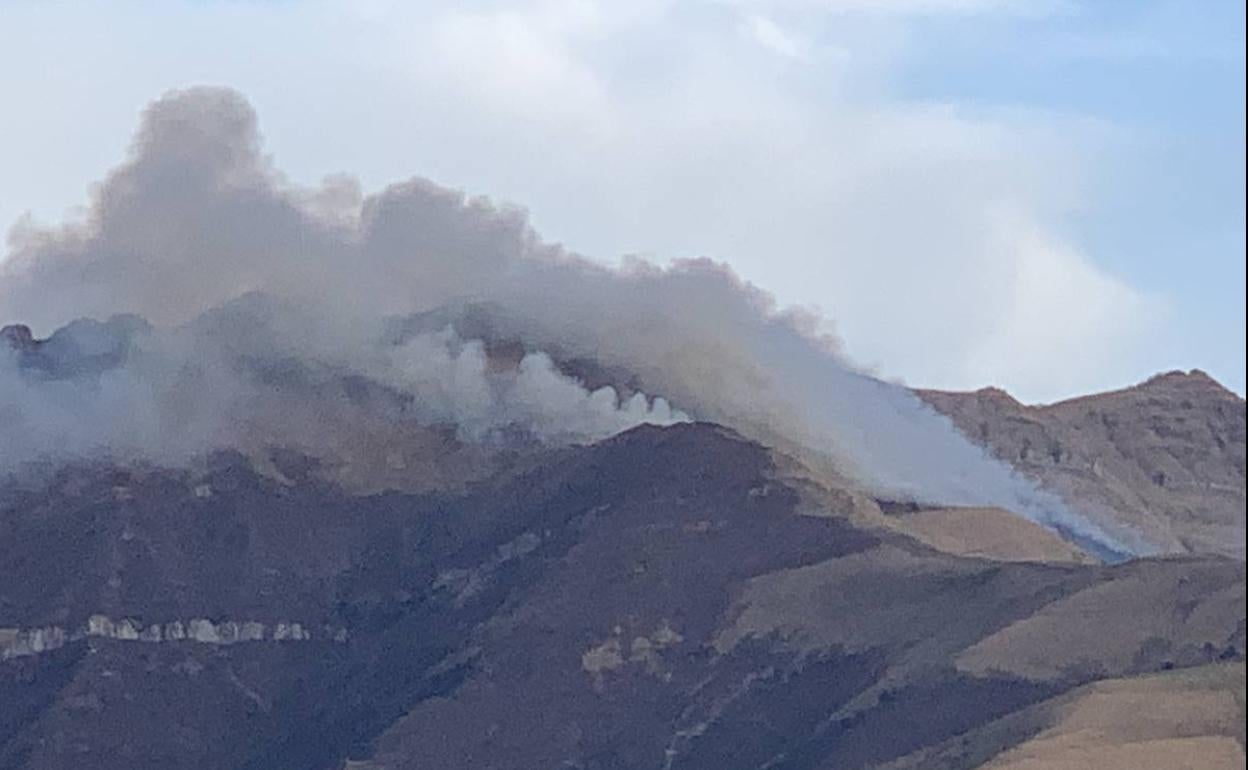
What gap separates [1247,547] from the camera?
14025 centimetres

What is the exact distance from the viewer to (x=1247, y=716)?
12962 cm

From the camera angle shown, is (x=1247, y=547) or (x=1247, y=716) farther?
(x=1247, y=547)

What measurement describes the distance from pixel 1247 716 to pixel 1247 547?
1208 centimetres
